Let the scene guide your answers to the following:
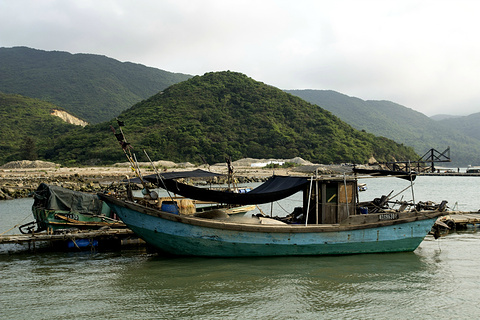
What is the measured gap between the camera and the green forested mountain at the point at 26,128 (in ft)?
248

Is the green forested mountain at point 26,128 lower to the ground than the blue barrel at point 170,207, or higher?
higher

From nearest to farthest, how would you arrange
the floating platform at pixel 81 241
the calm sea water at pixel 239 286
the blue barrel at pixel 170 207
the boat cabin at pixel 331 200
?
the calm sea water at pixel 239 286 < the boat cabin at pixel 331 200 < the blue barrel at pixel 170 207 < the floating platform at pixel 81 241

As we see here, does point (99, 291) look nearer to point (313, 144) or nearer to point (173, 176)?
point (173, 176)

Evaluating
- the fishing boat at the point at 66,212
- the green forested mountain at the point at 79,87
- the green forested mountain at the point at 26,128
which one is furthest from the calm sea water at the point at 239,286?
the green forested mountain at the point at 79,87

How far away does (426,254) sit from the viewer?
15.0 metres

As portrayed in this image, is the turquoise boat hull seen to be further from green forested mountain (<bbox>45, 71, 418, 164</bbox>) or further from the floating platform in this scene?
green forested mountain (<bbox>45, 71, 418, 164</bbox>)

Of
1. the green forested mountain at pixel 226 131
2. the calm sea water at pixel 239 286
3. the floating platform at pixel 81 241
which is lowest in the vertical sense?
the calm sea water at pixel 239 286

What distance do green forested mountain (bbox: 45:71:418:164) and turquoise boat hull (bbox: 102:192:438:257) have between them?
63.8 m

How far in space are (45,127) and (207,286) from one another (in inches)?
3741

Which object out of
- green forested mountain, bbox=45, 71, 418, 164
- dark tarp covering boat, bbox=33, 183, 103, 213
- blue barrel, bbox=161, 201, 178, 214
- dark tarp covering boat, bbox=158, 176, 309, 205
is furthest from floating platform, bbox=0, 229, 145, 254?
green forested mountain, bbox=45, 71, 418, 164

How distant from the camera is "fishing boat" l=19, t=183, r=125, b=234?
1688 cm

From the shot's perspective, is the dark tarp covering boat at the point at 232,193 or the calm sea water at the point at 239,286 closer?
the calm sea water at the point at 239,286

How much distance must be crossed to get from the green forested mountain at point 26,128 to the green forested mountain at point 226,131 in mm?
4911

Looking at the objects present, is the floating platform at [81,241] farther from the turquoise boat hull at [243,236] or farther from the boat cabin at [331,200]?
the boat cabin at [331,200]
